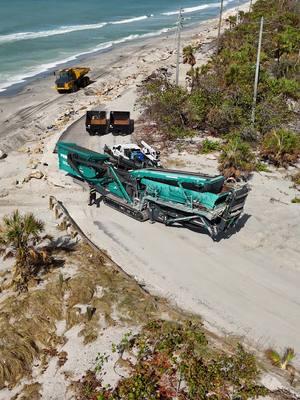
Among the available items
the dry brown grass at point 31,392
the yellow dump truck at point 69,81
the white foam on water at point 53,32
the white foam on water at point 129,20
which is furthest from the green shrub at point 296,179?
the white foam on water at point 129,20

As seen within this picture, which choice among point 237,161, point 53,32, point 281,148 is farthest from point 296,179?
point 53,32

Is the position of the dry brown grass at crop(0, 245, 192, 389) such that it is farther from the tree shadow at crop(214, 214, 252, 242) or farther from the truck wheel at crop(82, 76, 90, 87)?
the truck wheel at crop(82, 76, 90, 87)

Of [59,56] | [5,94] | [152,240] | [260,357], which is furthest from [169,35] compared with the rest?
[260,357]

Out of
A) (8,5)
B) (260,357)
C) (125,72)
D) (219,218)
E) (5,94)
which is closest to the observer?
(260,357)

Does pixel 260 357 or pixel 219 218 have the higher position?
pixel 219 218

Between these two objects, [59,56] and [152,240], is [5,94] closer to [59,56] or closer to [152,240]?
[59,56]

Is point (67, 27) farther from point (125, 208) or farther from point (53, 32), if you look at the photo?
point (125, 208)

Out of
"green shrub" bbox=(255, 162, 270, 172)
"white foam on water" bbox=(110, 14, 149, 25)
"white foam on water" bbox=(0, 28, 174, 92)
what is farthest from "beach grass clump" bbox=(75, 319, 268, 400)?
"white foam on water" bbox=(110, 14, 149, 25)
